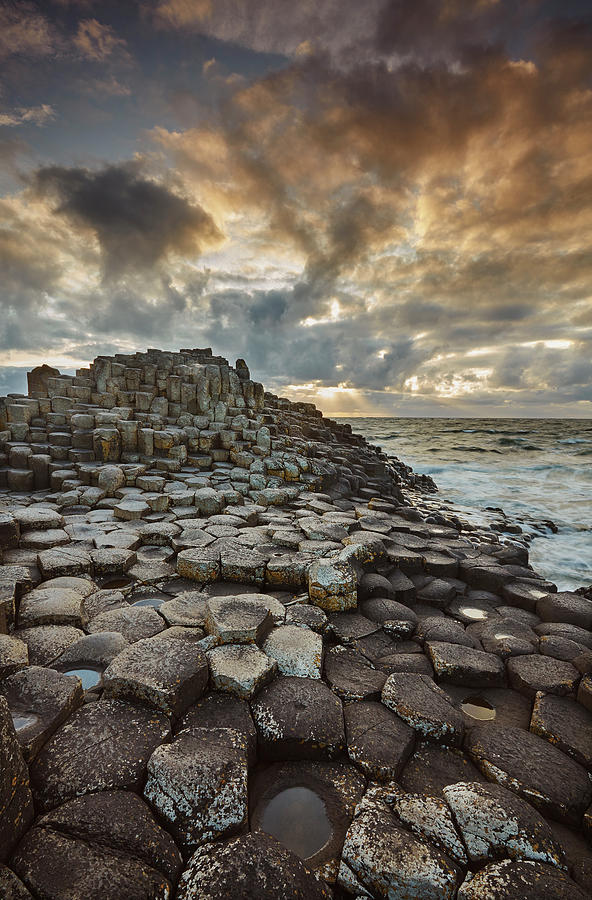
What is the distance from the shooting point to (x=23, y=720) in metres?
2.09

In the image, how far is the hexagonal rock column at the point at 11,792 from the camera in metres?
1.53

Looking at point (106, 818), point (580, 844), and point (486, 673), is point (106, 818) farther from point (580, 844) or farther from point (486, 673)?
point (486, 673)

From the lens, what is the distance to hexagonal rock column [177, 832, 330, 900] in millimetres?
1486

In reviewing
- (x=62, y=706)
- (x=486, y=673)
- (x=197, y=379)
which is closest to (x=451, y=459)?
(x=197, y=379)

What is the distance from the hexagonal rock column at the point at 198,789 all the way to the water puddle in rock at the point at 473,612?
11.1ft

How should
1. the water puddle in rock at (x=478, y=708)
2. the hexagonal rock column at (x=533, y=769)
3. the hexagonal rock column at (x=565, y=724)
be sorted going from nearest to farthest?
1. the hexagonal rock column at (x=533, y=769)
2. the hexagonal rock column at (x=565, y=724)
3. the water puddle in rock at (x=478, y=708)

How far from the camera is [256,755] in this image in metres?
2.34

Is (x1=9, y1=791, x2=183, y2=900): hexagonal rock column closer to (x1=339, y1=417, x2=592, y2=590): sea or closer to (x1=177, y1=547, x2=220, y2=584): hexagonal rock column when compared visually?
(x1=177, y1=547, x2=220, y2=584): hexagonal rock column

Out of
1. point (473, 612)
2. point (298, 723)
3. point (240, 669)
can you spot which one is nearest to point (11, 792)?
point (240, 669)

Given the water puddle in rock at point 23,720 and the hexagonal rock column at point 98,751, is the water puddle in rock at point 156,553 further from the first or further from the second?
the water puddle in rock at point 23,720

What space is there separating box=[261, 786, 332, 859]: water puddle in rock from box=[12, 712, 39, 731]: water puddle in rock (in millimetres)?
1416

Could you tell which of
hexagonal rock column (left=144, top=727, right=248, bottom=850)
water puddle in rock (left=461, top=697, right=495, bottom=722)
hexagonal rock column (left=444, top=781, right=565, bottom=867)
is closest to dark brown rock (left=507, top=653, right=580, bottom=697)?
water puddle in rock (left=461, top=697, right=495, bottom=722)

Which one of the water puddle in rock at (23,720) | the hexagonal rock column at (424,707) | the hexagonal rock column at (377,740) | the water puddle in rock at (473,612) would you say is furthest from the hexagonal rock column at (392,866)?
the water puddle in rock at (473,612)

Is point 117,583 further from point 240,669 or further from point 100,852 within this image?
point 100,852
